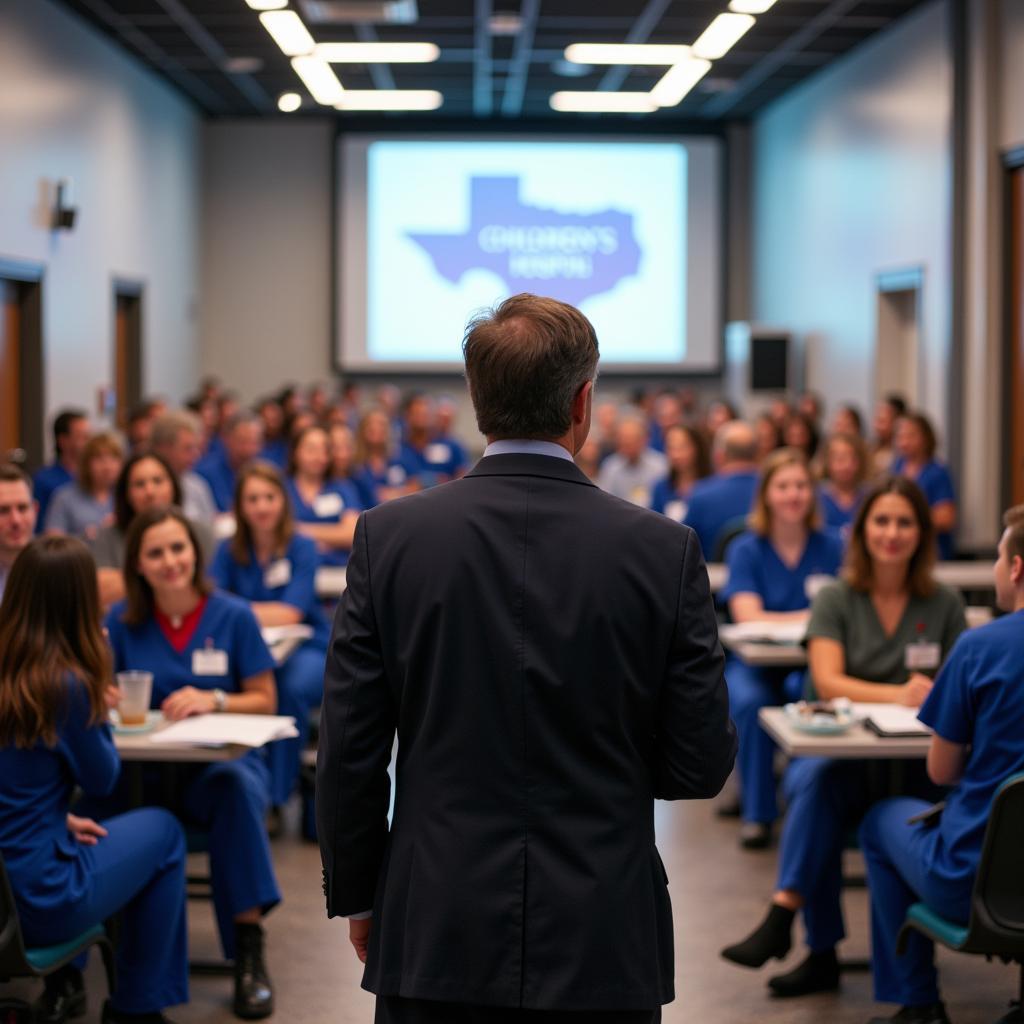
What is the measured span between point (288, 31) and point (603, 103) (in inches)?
165

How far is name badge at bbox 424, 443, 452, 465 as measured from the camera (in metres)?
11.3

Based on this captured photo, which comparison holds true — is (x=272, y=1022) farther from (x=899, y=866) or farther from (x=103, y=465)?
(x=103, y=465)

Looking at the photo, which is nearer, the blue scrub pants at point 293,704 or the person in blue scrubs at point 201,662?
the person in blue scrubs at point 201,662

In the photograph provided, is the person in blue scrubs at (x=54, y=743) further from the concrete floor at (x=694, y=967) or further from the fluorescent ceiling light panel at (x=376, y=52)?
the fluorescent ceiling light panel at (x=376, y=52)

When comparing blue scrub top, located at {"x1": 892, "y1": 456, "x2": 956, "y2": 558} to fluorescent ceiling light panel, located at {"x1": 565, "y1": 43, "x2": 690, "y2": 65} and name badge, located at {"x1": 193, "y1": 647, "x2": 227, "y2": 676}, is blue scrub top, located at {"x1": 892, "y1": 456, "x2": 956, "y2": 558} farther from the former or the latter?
name badge, located at {"x1": 193, "y1": 647, "x2": 227, "y2": 676}

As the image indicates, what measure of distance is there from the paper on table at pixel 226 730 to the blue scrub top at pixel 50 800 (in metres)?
0.41

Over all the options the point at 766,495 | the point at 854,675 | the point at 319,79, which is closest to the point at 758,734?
the point at 766,495

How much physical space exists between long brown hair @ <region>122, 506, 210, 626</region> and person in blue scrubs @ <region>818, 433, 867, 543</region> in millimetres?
3842

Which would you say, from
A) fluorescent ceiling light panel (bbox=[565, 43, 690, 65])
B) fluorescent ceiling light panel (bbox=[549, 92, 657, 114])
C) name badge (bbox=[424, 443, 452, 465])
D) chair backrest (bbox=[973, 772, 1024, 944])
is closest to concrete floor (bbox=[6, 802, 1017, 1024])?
chair backrest (bbox=[973, 772, 1024, 944])

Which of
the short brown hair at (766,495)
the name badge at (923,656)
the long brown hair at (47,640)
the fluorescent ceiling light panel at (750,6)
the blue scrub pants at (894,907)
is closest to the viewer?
the long brown hair at (47,640)

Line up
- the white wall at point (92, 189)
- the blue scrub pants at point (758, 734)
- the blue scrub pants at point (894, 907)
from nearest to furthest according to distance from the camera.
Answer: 1. the blue scrub pants at point (894, 907)
2. the blue scrub pants at point (758, 734)
3. the white wall at point (92, 189)

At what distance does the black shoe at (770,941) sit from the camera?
12.8 feet

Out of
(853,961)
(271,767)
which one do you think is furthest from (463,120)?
(853,961)

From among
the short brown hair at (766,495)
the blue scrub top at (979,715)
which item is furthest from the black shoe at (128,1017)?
the short brown hair at (766,495)
